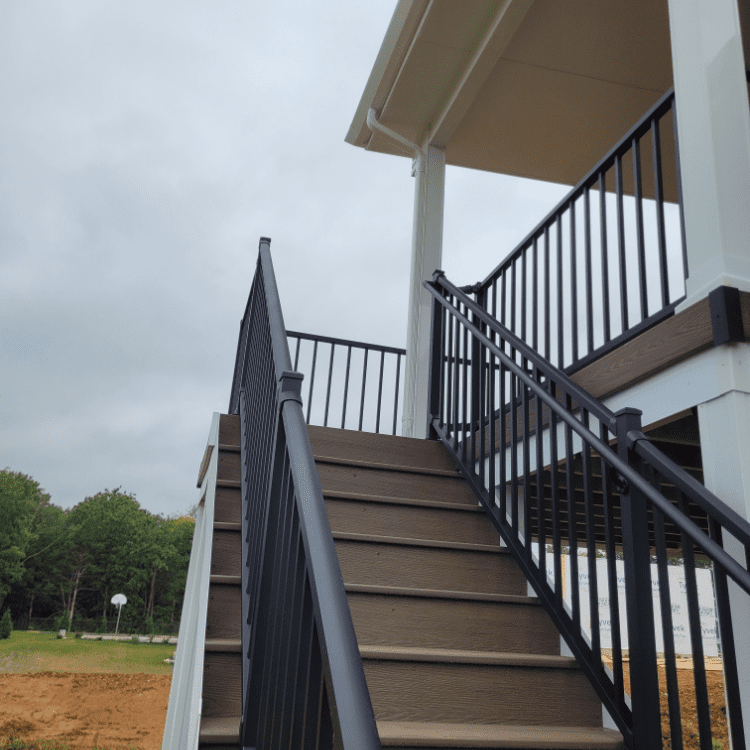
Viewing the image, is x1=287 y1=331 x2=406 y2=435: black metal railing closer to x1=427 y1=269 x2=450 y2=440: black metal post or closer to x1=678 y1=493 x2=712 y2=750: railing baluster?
x1=427 y1=269 x2=450 y2=440: black metal post

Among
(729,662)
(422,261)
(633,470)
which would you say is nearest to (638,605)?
(729,662)

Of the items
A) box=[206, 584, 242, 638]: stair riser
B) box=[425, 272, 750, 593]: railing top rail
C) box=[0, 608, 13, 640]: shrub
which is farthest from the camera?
box=[0, 608, 13, 640]: shrub

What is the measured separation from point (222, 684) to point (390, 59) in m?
3.73

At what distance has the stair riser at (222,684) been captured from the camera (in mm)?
1861

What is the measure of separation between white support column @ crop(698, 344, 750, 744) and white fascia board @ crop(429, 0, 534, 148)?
2671 mm

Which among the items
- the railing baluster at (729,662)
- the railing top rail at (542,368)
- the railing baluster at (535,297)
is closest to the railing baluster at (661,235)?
the railing top rail at (542,368)

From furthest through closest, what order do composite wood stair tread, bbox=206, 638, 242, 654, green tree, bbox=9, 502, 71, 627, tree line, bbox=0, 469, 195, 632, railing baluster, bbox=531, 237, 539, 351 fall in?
green tree, bbox=9, 502, 71, 627 < tree line, bbox=0, 469, 195, 632 < railing baluster, bbox=531, 237, 539, 351 < composite wood stair tread, bbox=206, 638, 242, 654

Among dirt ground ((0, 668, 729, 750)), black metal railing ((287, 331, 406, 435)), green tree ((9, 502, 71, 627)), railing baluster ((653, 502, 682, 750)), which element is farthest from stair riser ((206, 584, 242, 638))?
green tree ((9, 502, 71, 627))

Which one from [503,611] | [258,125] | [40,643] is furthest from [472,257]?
[503,611]

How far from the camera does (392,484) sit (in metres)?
2.98

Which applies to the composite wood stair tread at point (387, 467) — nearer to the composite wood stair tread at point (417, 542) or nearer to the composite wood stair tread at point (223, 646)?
the composite wood stair tread at point (417, 542)

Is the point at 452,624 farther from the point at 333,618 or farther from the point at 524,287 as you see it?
the point at 524,287

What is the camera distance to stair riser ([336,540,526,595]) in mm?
2389

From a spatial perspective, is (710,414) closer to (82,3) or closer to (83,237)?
(82,3)
